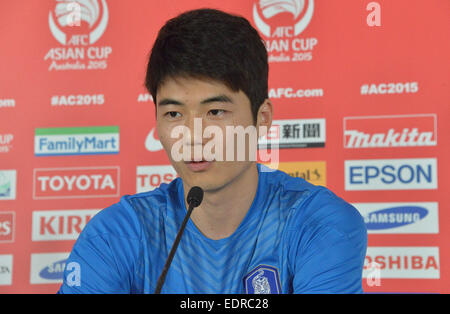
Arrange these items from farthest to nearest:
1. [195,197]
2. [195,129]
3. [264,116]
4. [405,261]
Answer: [405,261] < [264,116] < [195,129] < [195,197]

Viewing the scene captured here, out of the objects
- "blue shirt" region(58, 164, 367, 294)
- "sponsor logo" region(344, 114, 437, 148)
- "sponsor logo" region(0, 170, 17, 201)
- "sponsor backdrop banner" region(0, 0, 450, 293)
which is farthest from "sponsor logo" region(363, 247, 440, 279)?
"sponsor logo" region(0, 170, 17, 201)

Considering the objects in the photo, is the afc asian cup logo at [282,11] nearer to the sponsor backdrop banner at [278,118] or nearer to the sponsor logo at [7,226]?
the sponsor backdrop banner at [278,118]

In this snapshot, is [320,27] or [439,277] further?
[320,27]

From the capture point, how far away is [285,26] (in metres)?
2.21

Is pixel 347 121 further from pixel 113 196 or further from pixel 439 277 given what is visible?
pixel 113 196

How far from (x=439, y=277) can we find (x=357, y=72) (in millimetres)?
849

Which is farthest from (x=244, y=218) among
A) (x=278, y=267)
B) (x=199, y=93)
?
(x=199, y=93)

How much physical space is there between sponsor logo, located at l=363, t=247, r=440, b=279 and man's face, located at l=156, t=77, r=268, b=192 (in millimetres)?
1124

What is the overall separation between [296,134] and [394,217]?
19.5 inches

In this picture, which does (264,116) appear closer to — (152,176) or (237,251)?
(237,251)

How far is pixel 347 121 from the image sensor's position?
2.12 meters

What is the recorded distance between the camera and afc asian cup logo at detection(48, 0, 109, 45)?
2299mm

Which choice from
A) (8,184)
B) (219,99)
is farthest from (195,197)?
(8,184)

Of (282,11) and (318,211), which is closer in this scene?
(318,211)
